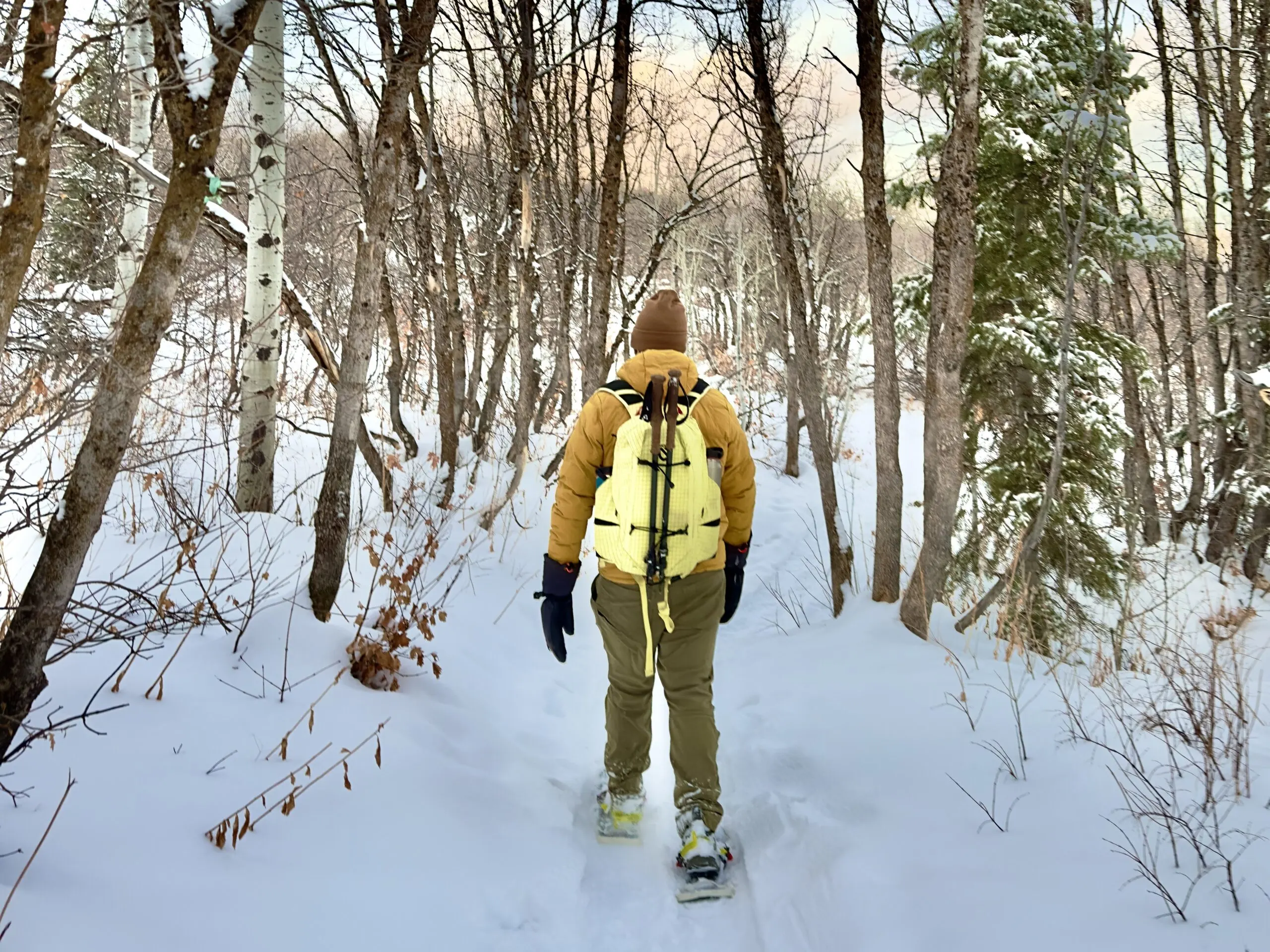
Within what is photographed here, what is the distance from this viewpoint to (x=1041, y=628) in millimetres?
5906

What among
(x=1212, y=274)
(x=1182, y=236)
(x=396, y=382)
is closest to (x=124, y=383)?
(x=396, y=382)

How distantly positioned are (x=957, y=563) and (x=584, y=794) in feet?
14.5

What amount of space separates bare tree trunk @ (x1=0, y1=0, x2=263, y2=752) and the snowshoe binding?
2058mm

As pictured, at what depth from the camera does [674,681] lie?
2859mm

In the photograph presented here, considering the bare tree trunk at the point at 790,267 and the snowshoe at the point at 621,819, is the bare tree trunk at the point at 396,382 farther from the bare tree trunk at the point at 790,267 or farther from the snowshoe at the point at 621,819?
the snowshoe at the point at 621,819

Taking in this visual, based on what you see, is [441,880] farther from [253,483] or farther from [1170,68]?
[1170,68]

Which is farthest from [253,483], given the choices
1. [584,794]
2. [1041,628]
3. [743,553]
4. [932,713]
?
[1041,628]

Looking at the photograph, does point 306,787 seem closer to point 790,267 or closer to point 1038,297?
point 790,267

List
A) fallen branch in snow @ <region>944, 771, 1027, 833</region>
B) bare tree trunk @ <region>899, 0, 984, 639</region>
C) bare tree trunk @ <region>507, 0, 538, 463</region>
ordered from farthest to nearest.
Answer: bare tree trunk @ <region>507, 0, 538, 463</region> < bare tree trunk @ <region>899, 0, 984, 639</region> < fallen branch in snow @ <region>944, 771, 1027, 833</region>

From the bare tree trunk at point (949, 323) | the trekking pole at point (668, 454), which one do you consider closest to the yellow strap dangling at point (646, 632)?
the trekking pole at point (668, 454)

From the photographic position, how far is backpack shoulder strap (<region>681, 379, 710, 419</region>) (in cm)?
273

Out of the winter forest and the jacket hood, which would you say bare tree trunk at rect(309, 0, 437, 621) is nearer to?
the winter forest

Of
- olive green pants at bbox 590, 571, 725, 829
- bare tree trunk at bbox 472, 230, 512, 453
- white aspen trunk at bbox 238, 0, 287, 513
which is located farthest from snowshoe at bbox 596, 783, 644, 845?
bare tree trunk at bbox 472, 230, 512, 453

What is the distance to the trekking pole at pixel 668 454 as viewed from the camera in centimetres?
260
